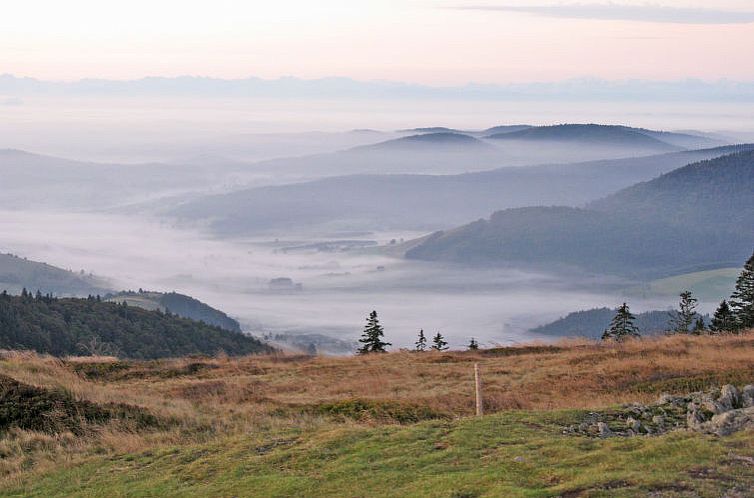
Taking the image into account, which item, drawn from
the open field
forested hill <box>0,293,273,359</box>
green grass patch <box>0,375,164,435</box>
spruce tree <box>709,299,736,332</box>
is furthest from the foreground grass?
forested hill <box>0,293,273,359</box>

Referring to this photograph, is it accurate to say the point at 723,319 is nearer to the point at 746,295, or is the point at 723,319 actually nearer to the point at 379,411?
the point at 746,295

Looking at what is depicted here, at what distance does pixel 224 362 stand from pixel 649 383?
18.6 m

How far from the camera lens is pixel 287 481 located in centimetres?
1244

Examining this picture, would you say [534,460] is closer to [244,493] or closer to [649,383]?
[244,493]

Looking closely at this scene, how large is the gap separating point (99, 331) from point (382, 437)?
87327 mm

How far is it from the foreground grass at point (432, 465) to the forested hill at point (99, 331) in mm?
62445

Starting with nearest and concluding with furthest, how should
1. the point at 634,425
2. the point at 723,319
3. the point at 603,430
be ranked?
the point at 603,430 → the point at 634,425 → the point at 723,319

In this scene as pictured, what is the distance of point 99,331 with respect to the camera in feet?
312

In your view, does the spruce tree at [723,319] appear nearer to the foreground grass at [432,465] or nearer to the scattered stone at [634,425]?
the scattered stone at [634,425]

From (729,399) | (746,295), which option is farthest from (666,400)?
(746,295)

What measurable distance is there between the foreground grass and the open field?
0.04 metres

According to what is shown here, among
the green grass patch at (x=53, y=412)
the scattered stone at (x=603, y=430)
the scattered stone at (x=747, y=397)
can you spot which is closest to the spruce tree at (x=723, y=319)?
the scattered stone at (x=747, y=397)

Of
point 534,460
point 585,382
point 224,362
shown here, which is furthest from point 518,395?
point 224,362

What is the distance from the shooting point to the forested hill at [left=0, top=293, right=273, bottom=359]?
83.4m
